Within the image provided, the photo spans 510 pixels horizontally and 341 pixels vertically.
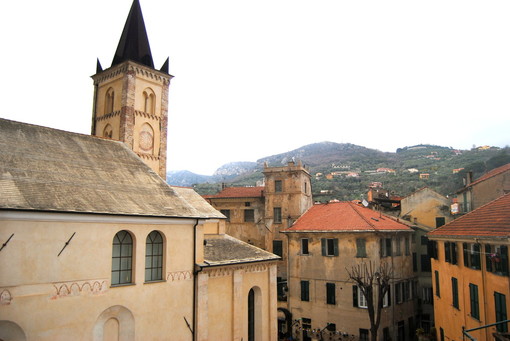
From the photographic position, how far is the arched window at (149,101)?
29422 mm

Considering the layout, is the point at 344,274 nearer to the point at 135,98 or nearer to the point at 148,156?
the point at 148,156

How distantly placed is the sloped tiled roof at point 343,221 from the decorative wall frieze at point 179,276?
55.6ft

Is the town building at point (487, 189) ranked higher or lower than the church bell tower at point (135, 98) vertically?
lower

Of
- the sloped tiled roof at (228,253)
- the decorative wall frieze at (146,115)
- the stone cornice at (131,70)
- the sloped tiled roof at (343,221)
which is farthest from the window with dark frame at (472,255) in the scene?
the stone cornice at (131,70)

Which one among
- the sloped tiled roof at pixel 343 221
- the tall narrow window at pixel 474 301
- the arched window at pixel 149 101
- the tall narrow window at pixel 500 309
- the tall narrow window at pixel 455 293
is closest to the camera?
the tall narrow window at pixel 500 309

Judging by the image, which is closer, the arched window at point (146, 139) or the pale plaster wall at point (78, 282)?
the pale plaster wall at point (78, 282)

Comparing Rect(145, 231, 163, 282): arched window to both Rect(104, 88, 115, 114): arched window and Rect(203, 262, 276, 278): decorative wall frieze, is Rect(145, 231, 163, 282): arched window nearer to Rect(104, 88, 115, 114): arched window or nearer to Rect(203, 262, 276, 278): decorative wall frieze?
Rect(203, 262, 276, 278): decorative wall frieze

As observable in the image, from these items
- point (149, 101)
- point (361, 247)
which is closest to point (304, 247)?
point (361, 247)

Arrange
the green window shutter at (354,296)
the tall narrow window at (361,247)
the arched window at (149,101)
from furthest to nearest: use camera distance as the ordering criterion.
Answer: the tall narrow window at (361,247)
the green window shutter at (354,296)
the arched window at (149,101)

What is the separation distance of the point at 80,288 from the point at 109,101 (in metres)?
18.2

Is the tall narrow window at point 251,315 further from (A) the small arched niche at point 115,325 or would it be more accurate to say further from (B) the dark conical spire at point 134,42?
(B) the dark conical spire at point 134,42

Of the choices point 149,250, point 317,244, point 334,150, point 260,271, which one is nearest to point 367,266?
point 317,244

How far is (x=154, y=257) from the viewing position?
18719mm

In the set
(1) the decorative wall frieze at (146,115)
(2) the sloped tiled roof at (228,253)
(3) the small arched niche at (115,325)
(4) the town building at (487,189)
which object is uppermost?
(1) the decorative wall frieze at (146,115)
